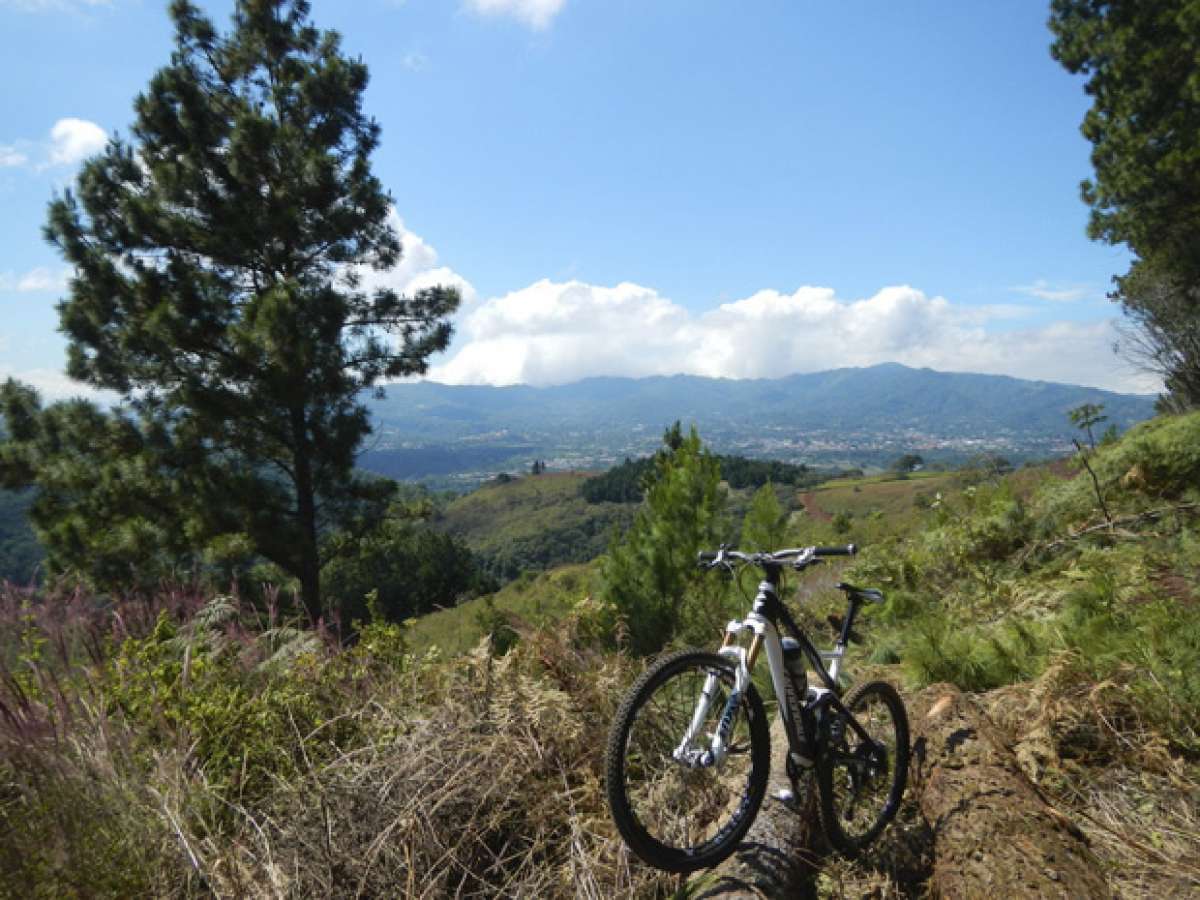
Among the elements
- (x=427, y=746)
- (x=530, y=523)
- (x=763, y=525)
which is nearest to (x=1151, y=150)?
(x=763, y=525)

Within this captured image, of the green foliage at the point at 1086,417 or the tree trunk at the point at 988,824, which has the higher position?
the green foliage at the point at 1086,417

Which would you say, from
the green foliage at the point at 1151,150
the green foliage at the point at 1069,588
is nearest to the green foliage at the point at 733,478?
the green foliage at the point at 1151,150

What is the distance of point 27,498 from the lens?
13852 millimetres

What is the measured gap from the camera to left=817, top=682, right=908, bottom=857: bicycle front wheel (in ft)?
8.71

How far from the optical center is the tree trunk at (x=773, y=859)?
7.64 ft

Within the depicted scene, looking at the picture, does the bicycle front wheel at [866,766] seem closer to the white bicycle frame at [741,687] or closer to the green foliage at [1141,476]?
the white bicycle frame at [741,687]

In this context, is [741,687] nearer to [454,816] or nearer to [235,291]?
[454,816]

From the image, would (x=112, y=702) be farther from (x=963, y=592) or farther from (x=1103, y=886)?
(x=963, y=592)

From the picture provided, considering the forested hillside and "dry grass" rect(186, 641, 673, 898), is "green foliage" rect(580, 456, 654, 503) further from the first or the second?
"dry grass" rect(186, 641, 673, 898)

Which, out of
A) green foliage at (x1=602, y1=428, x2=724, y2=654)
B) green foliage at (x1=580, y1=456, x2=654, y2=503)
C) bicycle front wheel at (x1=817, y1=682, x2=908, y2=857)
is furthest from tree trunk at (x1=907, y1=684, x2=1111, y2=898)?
green foliage at (x1=580, y1=456, x2=654, y2=503)

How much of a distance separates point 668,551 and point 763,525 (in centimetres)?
150

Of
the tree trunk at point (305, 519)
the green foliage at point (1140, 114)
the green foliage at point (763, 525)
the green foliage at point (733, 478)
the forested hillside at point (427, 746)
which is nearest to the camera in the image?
the forested hillside at point (427, 746)

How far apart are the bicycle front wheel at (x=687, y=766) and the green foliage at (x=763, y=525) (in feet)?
19.7

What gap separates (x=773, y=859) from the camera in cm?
248
